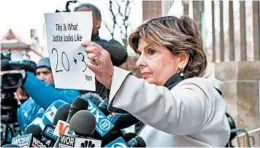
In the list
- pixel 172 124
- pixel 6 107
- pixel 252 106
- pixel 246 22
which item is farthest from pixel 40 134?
pixel 246 22

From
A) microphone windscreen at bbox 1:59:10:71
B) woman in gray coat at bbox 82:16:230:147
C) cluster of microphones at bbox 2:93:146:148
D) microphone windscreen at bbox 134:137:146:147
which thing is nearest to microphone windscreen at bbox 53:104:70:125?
cluster of microphones at bbox 2:93:146:148

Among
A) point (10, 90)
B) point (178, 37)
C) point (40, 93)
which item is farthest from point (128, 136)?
point (10, 90)

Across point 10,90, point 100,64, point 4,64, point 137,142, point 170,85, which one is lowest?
point 10,90

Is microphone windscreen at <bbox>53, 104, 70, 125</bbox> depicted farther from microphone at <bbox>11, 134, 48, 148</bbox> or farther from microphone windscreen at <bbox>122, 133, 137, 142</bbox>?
microphone windscreen at <bbox>122, 133, 137, 142</bbox>

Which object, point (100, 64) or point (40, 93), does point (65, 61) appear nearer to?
point (100, 64)

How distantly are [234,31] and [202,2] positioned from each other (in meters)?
1.03

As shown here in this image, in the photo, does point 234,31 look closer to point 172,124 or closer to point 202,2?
point 202,2

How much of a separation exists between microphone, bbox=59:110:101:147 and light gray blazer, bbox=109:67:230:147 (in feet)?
1.17

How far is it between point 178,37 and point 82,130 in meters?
0.47

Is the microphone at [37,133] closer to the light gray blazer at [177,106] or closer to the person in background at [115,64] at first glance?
the person in background at [115,64]

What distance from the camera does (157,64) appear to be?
177 centimetres

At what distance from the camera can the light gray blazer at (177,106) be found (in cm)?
146

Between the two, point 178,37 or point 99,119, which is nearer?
point 178,37

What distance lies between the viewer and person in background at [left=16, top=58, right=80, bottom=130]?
2.87 metres
